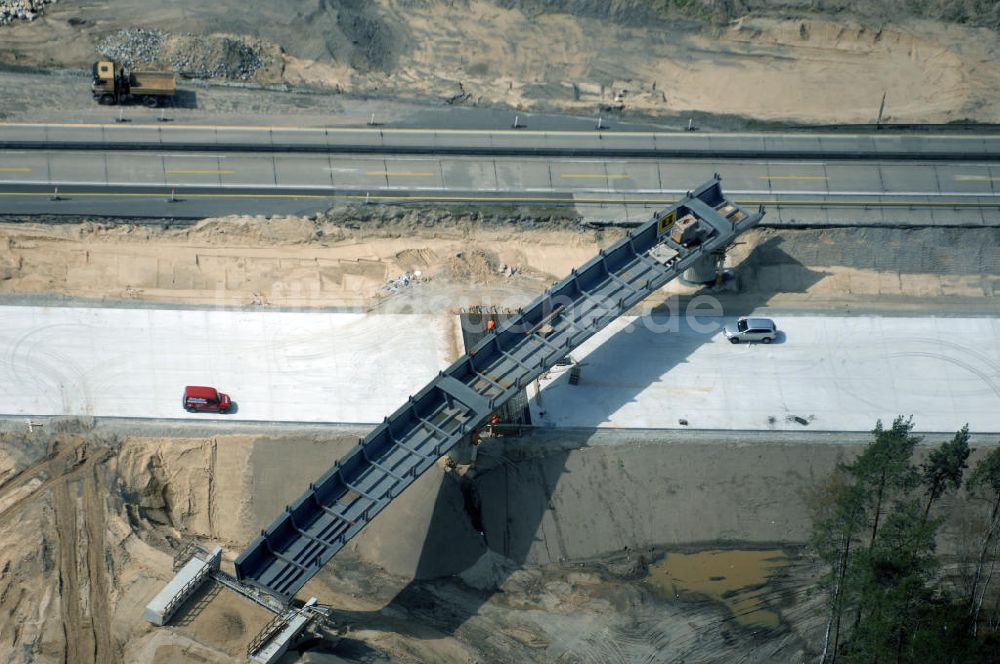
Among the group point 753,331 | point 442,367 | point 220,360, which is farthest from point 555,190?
point 220,360

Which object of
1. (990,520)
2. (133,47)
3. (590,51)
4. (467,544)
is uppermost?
(133,47)

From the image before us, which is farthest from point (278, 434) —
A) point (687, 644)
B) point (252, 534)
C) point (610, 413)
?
point (687, 644)

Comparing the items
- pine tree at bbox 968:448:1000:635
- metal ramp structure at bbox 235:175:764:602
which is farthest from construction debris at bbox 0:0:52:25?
pine tree at bbox 968:448:1000:635

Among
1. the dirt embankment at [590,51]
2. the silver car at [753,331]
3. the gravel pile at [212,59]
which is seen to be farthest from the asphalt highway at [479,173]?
the silver car at [753,331]

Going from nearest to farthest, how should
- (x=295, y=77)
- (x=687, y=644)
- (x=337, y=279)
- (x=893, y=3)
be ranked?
1. (x=687, y=644)
2. (x=337, y=279)
3. (x=295, y=77)
4. (x=893, y=3)

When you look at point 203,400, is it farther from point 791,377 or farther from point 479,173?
point 791,377

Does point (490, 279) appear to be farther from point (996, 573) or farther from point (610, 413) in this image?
point (996, 573)

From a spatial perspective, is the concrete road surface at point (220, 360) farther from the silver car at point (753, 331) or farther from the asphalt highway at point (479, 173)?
the silver car at point (753, 331)
